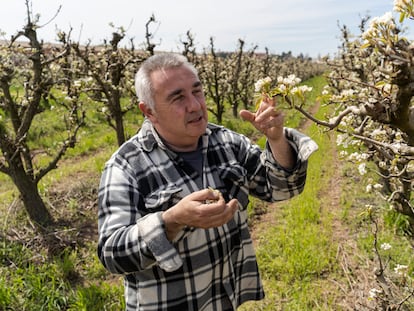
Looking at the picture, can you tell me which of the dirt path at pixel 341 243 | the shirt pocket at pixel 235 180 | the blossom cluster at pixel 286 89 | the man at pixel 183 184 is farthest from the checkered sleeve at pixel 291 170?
the dirt path at pixel 341 243

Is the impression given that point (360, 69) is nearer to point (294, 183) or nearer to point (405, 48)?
point (294, 183)

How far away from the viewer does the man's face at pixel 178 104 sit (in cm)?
187

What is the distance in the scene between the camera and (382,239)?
4.30 metres

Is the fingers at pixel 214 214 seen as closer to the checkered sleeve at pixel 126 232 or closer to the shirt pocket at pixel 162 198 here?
the checkered sleeve at pixel 126 232

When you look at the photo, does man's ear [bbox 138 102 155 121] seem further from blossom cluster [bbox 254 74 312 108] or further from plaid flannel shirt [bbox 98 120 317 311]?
Result: blossom cluster [bbox 254 74 312 108]

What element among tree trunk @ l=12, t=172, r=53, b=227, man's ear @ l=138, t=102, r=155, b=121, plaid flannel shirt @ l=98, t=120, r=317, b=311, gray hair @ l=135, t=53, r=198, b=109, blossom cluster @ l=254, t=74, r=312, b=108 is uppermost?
gray hair @ l=135, t=53, r=198, b=109

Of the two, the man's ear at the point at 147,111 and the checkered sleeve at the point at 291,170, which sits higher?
the man's ear at the point at 147,111

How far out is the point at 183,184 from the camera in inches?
72.0

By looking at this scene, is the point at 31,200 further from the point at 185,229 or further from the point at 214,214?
the point at 214,214

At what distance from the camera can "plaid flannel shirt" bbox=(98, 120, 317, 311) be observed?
1.56m

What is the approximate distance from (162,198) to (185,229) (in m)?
0.20

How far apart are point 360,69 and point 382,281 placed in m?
5.82

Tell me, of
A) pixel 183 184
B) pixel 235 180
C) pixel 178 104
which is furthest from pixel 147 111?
pixel 235 180

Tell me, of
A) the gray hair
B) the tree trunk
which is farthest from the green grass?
the gray hair
